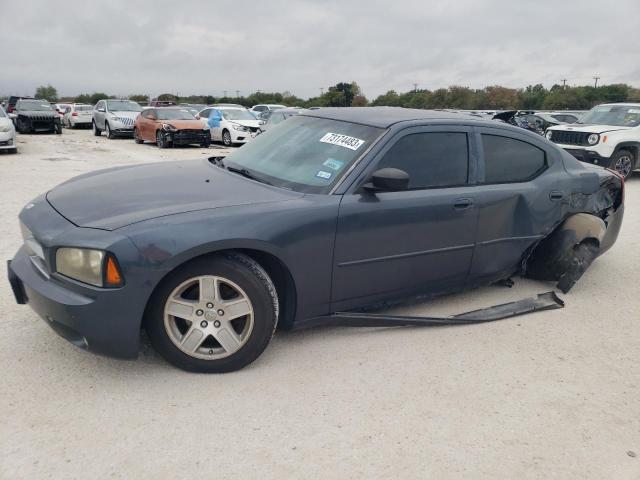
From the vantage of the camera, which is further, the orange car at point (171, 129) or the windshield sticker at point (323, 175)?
the orange car at point (171, 129)

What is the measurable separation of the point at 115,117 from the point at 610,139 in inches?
673

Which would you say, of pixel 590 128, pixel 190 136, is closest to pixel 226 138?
pixel 190 136

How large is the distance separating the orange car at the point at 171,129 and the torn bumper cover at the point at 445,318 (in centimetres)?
1401

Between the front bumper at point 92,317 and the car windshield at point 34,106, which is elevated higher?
the car windshield at point 34,106

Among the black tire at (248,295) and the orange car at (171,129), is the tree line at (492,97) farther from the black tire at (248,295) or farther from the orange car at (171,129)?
the black tire at (248,295)

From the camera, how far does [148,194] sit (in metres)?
3.15

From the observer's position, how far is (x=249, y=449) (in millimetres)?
2379

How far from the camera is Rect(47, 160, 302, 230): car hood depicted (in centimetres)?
285

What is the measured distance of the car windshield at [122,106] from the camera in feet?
68.7

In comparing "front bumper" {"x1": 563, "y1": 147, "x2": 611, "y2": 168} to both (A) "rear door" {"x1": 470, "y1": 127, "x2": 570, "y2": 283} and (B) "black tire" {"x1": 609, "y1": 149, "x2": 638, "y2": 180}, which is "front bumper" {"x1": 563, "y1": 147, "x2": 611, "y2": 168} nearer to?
(B) "black tire" {"x1": 609, "y1": 149, "x2": 638, "y2": 180}

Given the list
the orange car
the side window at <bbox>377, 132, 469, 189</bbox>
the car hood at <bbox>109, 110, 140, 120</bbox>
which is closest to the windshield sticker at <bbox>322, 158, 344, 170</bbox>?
the side window at <bbox>377, 132, 469, 189</bbox>

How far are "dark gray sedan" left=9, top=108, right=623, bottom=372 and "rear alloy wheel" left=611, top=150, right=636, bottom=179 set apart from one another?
26.1ft

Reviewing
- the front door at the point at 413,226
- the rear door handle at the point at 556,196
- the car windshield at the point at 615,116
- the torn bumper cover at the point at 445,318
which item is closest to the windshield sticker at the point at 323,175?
the front door at the point at 413,226

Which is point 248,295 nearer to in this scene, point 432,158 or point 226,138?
point 432,158
